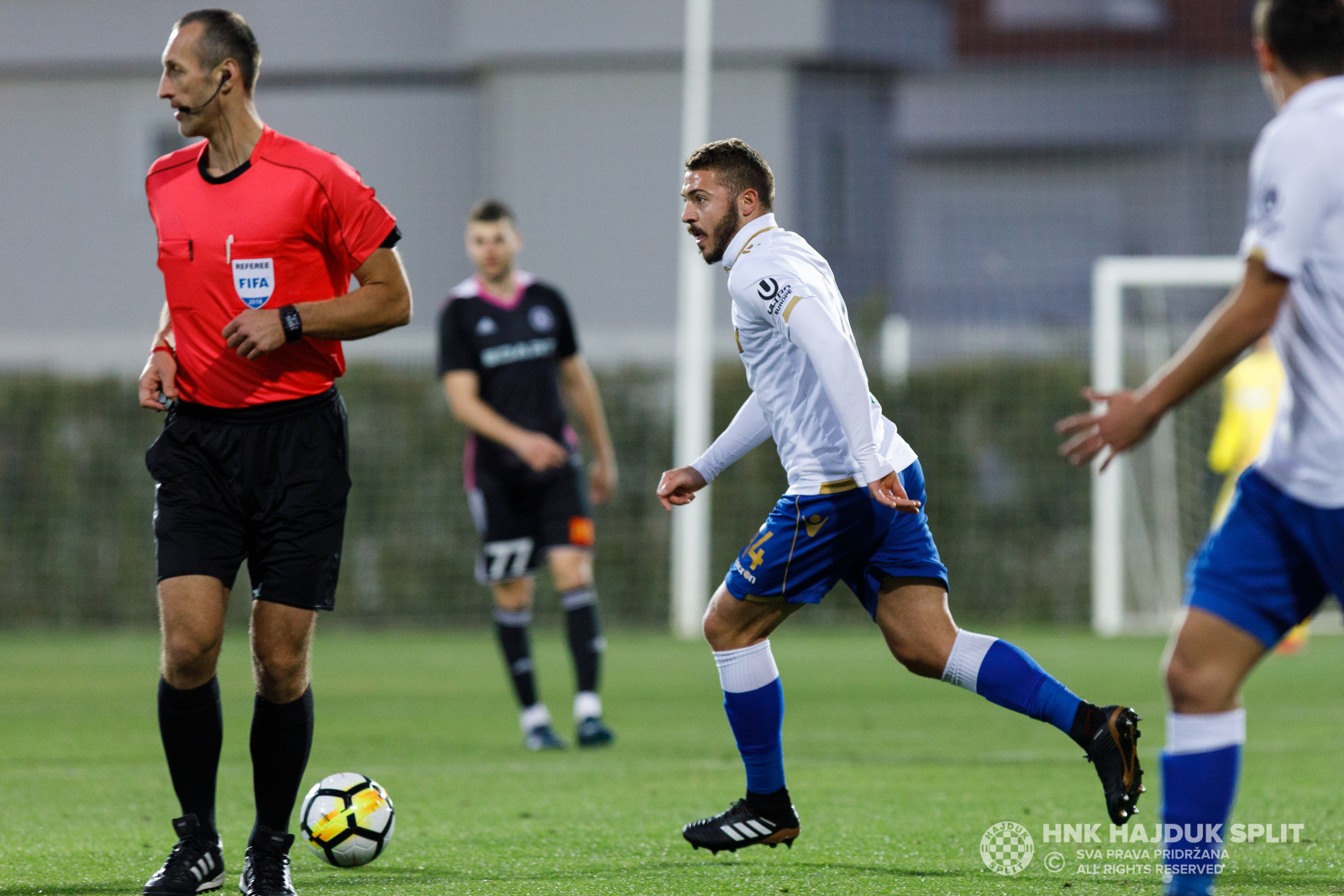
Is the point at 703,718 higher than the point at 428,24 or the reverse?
the reverse

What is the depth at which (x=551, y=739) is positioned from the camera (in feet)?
26.6

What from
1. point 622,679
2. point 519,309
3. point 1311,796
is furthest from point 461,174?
point 1311,796

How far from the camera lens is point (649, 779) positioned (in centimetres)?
689

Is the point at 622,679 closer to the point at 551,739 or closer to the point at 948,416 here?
the point at 551,739

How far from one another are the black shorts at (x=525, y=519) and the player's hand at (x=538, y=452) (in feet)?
1.43

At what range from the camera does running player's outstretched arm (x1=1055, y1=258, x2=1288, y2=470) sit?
329 centimetres

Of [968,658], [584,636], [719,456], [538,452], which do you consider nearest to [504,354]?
[538,452]

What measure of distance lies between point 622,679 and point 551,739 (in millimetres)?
3583

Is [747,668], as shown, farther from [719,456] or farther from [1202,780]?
[1202,780]

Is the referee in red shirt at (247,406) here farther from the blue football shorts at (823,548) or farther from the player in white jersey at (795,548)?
the blue football shorts at (823,548)

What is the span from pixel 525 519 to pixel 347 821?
3577mm

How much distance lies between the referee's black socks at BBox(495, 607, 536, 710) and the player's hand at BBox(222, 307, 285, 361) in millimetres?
4099

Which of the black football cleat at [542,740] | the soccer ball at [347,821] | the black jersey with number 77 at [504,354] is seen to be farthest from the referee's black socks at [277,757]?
the black jersey with number 77 at [504,354]

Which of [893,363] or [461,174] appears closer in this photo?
[893,363]
